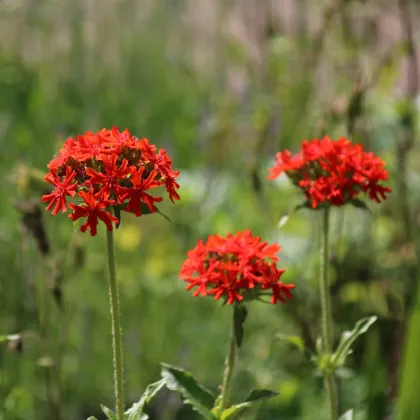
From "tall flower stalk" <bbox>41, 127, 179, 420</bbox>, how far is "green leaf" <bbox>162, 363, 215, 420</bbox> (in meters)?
0.12

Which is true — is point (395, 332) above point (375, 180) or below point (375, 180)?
below

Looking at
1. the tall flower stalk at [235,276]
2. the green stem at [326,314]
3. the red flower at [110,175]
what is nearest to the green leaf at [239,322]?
the tall flower stalk at [235,276]

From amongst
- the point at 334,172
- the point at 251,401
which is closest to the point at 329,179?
the point at 334,172

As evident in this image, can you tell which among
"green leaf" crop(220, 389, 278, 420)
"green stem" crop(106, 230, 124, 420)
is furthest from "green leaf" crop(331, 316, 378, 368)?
"green stem" crop(106, 230, 124, 420)

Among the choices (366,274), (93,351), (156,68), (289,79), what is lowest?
(93,351)

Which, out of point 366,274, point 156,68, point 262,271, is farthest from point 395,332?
point 156,68

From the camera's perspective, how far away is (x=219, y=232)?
2312mm

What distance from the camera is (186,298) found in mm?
2162

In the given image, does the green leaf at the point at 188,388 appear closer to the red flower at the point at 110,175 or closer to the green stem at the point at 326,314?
the green stem at the point at 326,314

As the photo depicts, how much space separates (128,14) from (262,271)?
7.26 feet

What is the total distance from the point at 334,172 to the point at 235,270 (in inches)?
8.6

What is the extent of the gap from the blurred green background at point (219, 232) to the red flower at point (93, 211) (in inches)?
13.9

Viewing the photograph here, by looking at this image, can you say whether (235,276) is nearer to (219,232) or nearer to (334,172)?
(334,172)

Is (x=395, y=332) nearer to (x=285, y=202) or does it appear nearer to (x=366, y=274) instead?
(x=366, y=274)
